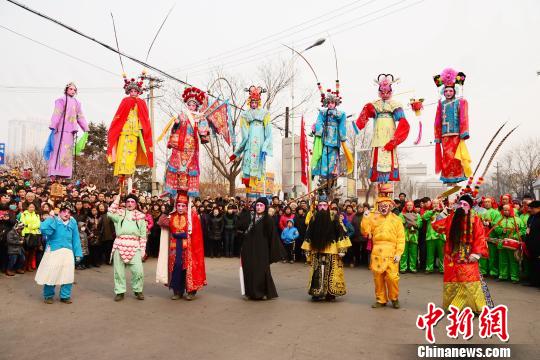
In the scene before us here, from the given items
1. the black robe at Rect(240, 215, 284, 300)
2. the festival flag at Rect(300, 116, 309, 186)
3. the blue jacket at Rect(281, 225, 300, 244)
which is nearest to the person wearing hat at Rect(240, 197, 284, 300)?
the black robe at Rect(240, 215, 284, 300)

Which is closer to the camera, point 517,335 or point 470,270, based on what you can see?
point 517,335

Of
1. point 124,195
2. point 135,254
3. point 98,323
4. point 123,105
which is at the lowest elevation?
point 98,323

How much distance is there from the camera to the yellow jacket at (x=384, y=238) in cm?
700

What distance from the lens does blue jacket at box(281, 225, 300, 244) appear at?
1239cm

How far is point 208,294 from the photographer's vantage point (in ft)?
26.9

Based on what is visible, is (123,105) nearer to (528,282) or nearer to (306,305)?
(306,305)

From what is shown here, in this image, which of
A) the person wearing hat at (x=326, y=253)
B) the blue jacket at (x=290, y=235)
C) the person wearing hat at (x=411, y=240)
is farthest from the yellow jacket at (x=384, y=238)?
the blue jacket at (x=290, y=235)

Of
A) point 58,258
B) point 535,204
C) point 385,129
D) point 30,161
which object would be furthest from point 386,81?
point 30,161

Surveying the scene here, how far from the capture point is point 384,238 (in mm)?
7094

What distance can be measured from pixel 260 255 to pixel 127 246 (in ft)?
7.41

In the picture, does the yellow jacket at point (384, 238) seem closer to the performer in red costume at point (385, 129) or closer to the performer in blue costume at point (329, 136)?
the performer in red costume at point (385, 129)

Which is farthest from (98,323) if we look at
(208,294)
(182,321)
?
(208,294)

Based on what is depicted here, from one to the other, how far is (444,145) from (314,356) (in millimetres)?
4741

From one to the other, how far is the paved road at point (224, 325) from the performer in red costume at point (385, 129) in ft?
7.34
